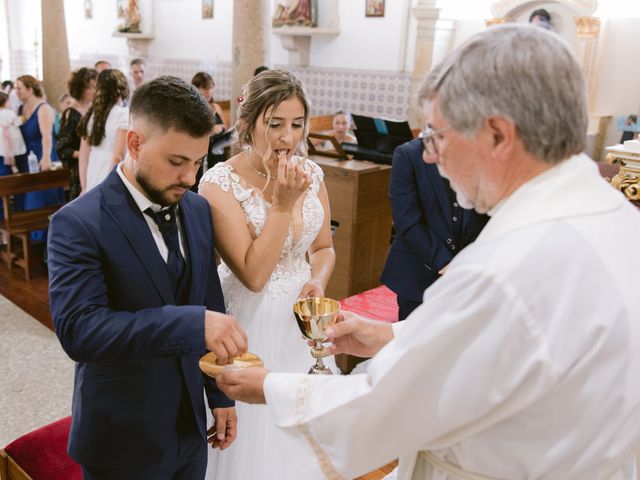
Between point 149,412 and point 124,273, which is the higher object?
point 124,273

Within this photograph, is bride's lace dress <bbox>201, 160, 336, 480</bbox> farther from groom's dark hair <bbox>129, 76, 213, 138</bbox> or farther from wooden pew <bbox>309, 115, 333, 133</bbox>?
wooden pew <bbox>309, 115, 333, 133</bbox>

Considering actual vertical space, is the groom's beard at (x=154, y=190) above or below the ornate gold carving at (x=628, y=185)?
above

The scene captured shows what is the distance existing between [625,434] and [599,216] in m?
0.46

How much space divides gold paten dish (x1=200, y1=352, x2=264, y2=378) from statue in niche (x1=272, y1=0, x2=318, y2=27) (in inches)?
381

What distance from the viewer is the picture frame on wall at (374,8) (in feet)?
32.2

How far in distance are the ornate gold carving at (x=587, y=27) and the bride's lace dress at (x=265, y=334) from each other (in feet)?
22.6

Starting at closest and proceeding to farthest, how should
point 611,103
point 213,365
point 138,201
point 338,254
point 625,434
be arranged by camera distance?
point 625,434 → point 213,365 → point 138,201 → point 338,254 → point 611,103

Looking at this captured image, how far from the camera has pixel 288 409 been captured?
4.59ft

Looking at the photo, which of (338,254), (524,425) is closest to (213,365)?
(524,425)

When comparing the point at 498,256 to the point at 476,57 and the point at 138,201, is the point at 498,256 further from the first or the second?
the point at 138,201

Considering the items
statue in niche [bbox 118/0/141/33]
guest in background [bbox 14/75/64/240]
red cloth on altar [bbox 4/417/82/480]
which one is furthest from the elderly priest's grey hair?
statue in niche [bbox 118/0/141/33]

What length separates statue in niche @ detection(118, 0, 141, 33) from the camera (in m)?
13.7

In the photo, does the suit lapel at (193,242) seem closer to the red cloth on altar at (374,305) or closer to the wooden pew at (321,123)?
the red cloth on altar at (374,305)

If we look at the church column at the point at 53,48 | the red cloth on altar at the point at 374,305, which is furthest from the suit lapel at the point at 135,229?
the church column at the point at 53,48
